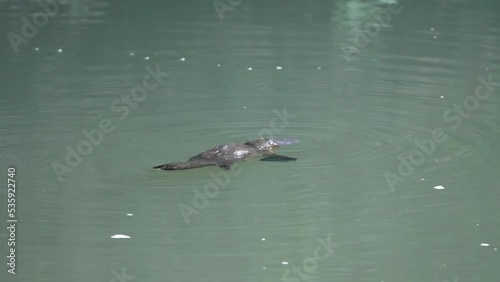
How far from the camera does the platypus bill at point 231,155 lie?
24.5ft

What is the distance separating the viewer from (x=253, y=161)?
7770 mm

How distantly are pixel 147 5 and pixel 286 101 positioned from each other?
6.42 m

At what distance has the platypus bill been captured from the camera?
7.48 m

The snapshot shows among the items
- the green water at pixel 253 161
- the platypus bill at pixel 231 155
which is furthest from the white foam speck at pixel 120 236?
the platypus bill at pixel 231 155

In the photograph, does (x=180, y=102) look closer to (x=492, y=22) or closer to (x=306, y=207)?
(x=306, y=207)

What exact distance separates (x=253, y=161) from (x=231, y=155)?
0.88 ft

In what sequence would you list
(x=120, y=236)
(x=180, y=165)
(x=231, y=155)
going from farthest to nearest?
(x=231, y=155)
(x=180, y=165)
(x=120, y=236)

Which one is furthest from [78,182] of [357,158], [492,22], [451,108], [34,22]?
[492,22]

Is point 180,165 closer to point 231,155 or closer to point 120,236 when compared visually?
point 231,155

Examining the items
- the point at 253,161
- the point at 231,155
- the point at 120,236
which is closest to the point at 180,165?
the point at 231,155

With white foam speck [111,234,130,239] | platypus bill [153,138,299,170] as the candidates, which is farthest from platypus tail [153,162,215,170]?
white foam speck [111,234,130,239]

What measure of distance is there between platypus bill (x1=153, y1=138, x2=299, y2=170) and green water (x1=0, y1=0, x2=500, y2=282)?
0.24ft

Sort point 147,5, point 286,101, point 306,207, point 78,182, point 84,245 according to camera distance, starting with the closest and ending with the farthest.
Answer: point 84,245
point 306,207
point 78,182
point 286,101
point 147,5

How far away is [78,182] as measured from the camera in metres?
7.34
